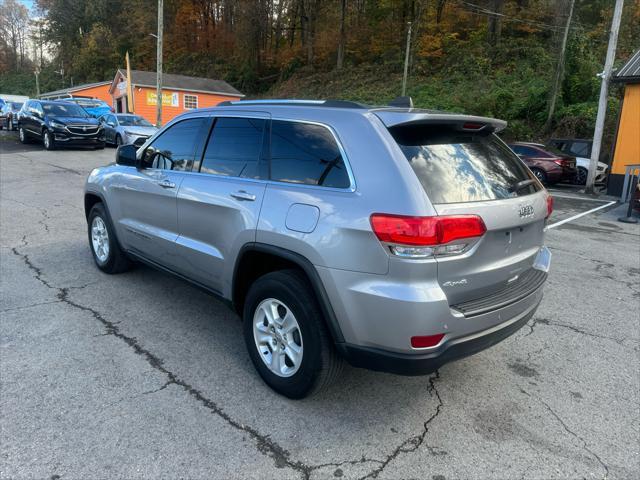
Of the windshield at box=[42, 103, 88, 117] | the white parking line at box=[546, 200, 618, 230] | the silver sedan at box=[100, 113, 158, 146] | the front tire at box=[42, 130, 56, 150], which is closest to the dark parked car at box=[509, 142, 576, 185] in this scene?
the white parking line at box=[546, 200, 618, 230]

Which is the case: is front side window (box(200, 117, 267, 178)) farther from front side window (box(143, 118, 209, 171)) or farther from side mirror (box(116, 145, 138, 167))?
side mirror (box(116, 145, 138, 167))

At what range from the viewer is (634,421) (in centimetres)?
302

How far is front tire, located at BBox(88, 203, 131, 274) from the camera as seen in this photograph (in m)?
5.04

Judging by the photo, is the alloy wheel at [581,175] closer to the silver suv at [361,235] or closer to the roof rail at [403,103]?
the silver suv at [361,235]

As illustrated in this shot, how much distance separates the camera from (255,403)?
305cm

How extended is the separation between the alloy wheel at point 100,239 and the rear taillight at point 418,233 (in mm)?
3707

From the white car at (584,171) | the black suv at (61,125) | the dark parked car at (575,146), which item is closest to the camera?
the white car at (584,171)

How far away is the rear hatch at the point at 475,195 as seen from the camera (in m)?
2.61

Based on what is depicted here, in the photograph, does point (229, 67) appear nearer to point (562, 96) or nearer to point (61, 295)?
point (562, 96)

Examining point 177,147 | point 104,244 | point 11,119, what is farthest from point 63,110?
point 177,147

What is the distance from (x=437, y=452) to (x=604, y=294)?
12.6 ft

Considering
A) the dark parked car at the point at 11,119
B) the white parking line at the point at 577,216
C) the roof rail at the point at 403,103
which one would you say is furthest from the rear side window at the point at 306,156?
the dark parked car at the point at 11,119

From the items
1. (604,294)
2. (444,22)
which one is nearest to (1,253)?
(604,294)

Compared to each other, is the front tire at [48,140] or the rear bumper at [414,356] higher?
the front tire at [48,140]
